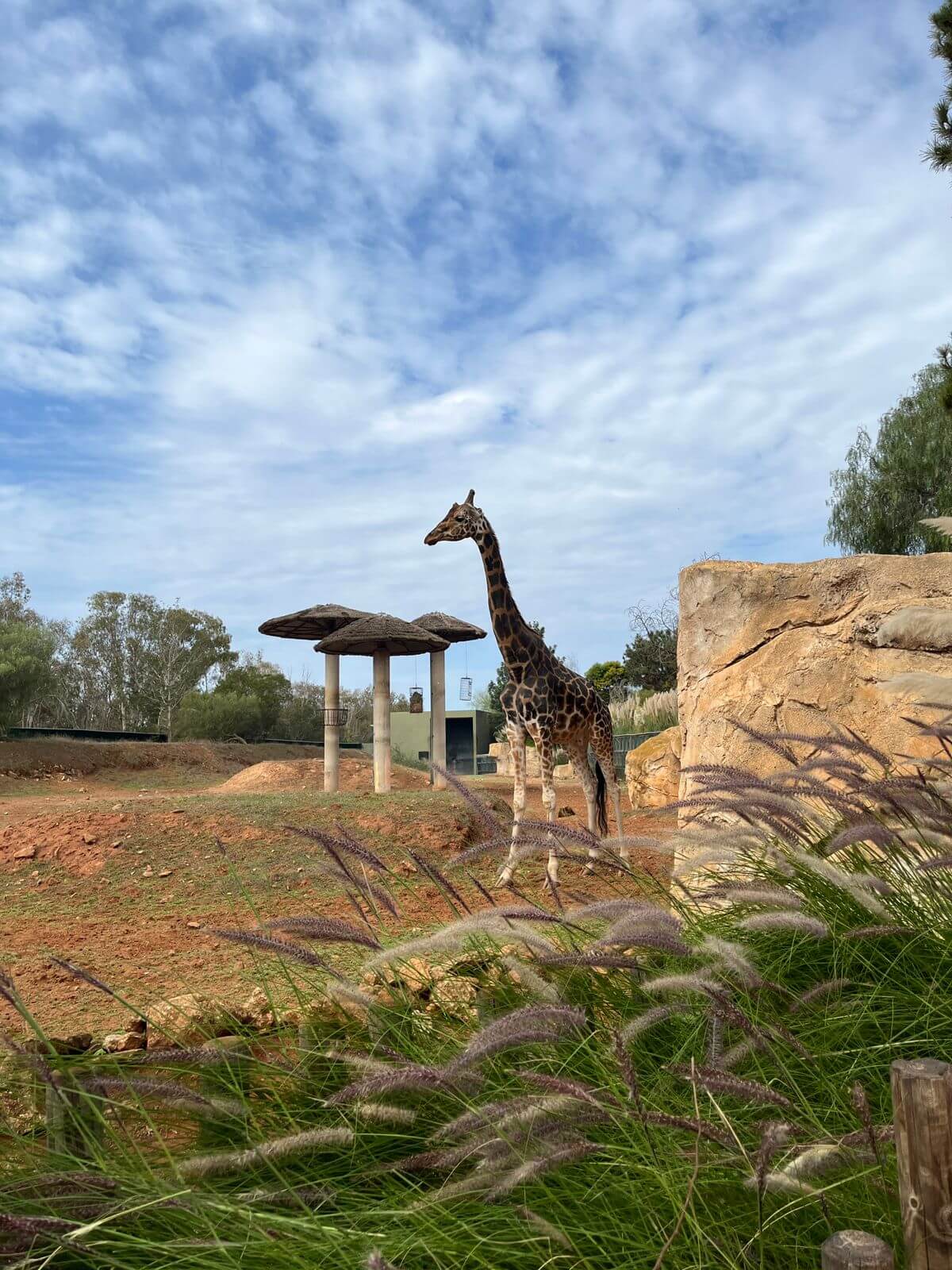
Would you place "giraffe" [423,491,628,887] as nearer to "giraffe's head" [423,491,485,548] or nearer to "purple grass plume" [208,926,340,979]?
"giraffe's head" [423,491,485,548]

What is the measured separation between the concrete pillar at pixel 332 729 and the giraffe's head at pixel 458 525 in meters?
6.69

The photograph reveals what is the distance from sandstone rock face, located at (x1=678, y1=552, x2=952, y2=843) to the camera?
6004 millimetres

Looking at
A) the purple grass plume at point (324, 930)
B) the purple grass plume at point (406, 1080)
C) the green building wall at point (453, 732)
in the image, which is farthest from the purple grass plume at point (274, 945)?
the green building wall at point (453, 732)

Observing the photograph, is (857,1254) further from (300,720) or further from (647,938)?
(300,720)

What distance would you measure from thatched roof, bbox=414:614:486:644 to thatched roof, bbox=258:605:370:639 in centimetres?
110

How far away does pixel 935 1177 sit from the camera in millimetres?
1359

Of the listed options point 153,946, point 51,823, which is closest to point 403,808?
point 51,823

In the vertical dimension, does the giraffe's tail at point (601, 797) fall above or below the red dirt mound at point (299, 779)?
above

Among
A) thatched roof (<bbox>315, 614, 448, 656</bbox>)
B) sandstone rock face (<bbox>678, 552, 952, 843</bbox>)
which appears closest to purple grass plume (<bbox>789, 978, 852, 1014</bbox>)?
sandstone rock face (<bbox>678, 552, 952, 843</bbox>)

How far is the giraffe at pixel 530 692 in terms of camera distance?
7652mm

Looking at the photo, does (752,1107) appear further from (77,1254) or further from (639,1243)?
(77,1254)

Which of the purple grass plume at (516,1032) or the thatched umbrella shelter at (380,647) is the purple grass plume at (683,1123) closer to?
the purple grass plume at (516,1032)

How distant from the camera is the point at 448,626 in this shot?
16.1 metres

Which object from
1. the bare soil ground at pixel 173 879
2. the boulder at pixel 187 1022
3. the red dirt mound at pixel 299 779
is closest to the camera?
the boulder at pixel 187 1022
